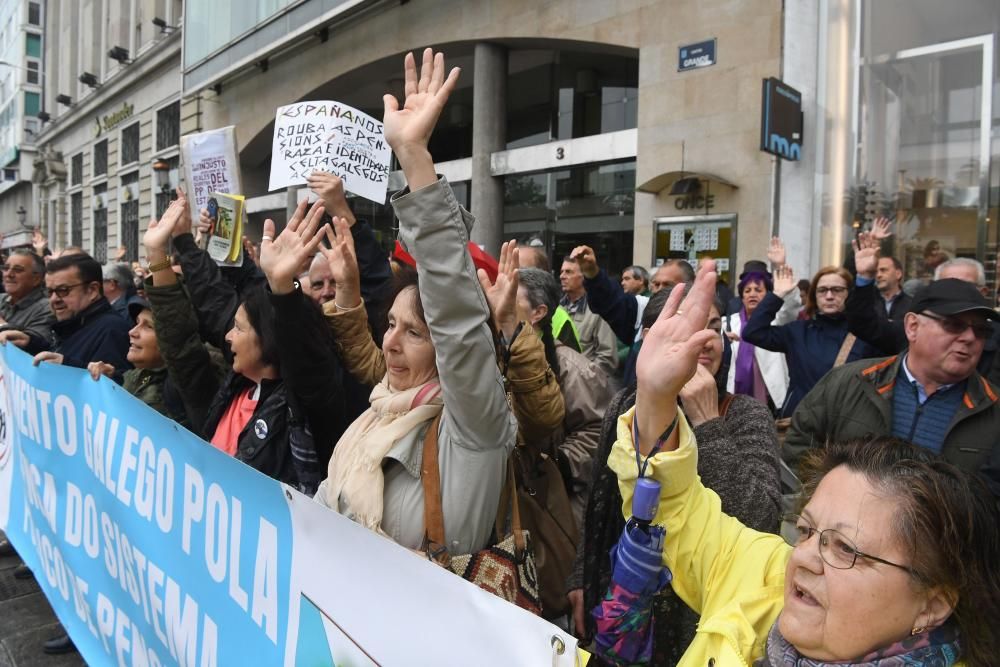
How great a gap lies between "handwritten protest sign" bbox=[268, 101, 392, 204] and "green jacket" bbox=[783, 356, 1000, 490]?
227 cm

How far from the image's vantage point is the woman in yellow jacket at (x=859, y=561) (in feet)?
3.77

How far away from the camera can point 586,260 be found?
410 centimetres

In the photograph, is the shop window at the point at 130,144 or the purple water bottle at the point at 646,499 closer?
the purple water bottle at the point at 646,499

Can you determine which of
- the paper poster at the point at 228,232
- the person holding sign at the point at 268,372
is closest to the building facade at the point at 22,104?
the paper poster at the point at 228,232

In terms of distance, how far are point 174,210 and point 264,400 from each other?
156 centimetres

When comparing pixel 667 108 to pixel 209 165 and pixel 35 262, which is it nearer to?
pixel 209 165

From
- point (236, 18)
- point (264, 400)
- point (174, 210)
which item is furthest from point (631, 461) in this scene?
point (236, 18)

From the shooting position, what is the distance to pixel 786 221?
811 centimetres

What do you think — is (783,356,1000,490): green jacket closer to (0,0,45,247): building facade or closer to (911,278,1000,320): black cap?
(911,278,1000,320): black cap

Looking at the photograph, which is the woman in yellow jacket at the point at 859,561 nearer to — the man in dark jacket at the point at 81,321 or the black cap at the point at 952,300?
the black cap at the point at 952,300

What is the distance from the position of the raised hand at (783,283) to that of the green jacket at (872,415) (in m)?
1.57

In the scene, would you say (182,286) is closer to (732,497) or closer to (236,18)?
(732,497)

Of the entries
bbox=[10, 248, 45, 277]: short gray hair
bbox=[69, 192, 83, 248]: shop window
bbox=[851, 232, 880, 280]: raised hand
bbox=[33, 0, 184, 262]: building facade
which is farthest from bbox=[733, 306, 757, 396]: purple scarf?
bbox=[69, 192, 83, 248]: shop window

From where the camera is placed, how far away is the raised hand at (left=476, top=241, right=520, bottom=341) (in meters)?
2.20
